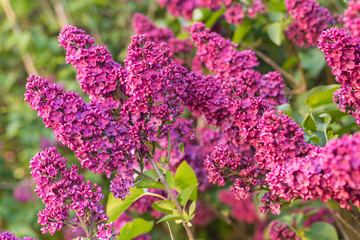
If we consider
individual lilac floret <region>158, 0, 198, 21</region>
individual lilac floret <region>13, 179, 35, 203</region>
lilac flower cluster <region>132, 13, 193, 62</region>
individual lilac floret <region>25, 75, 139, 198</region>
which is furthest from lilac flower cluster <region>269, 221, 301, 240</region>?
individual lilac floret <region>13, 179, 35, 203</region>

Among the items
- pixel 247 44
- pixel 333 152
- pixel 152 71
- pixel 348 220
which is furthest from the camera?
pixel 247 44

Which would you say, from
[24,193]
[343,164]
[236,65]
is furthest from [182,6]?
[24,193]

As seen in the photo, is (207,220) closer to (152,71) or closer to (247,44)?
(247,44)

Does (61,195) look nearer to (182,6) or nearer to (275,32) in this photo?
(275,32)

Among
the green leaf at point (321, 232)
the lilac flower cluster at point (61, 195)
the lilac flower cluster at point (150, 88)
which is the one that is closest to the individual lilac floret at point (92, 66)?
the lilac flower cluster at point (150, 88)

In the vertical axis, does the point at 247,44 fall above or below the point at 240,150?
above

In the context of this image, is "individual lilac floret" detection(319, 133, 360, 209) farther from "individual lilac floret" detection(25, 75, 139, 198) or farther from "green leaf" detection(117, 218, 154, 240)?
"green leaf" detection(117, 218, 154, 240)

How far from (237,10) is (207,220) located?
51.2 inches

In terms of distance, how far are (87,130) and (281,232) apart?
94 centimetres

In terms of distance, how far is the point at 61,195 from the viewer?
1043 millimetres

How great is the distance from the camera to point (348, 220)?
62.7 inches

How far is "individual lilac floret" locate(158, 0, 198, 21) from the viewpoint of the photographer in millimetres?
2273

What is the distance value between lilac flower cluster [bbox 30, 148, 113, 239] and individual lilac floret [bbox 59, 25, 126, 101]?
201 millimetres

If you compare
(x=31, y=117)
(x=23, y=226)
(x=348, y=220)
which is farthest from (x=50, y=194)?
(x=31, y=117)
